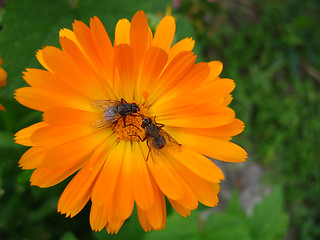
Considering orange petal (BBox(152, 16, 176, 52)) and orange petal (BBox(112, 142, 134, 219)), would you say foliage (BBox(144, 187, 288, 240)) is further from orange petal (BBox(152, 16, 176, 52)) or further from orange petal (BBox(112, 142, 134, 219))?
orange petal (BBox(152, 16, 176, 52))

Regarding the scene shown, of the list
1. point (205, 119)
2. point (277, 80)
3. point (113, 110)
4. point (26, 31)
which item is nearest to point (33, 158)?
point (113, 110)

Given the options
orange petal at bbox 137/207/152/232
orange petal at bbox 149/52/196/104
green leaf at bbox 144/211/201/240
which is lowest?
green leaf at bbox 144/211/201/240

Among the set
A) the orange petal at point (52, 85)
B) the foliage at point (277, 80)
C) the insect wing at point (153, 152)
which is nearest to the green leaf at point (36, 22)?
the orange petal at point (52, 85)

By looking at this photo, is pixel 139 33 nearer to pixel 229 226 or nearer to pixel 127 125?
pixel 127 125

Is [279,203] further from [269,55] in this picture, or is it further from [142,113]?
[269,55]

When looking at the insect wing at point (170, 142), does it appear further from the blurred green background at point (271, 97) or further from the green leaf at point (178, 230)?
the blurred green background at point (271, 97)

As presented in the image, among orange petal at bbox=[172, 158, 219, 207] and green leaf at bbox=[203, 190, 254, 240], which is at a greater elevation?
orange petal at bbox=[172, 158, 219, 207]

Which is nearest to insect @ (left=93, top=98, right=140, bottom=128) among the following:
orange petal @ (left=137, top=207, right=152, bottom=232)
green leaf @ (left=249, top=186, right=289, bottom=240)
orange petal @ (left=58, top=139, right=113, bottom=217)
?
orange petal @ (left=58, top=139, right=113, bottom=217)

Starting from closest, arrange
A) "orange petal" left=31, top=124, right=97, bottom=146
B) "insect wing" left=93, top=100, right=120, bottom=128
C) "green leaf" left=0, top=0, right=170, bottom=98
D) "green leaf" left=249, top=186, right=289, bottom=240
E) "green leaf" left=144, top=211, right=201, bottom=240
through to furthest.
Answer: "orange petal" left=31, top=124, right=97, bottom=146 < "insect wing" left=93, top=100, right=120, bottom=128 < "green leaf" left=0, top=0, right=170, bottom=98 < "green leaf" left=144, top=211, right=201, bottom=240 < "green leaf" left=249, top=186, right=289, bottom=240
